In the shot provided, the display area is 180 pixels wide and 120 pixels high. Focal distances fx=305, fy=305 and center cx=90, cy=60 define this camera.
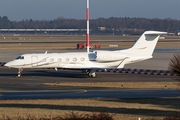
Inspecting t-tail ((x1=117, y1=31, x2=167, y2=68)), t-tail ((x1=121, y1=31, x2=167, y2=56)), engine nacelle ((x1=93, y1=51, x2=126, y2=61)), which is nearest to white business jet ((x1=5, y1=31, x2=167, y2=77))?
engine nacelle ((x1=93, y1=51, x2=126, y2=61))

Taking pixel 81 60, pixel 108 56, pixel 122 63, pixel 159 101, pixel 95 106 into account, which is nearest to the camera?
pixel 95 106

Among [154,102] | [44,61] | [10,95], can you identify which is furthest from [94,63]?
[154,102]

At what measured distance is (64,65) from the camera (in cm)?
→ 3538

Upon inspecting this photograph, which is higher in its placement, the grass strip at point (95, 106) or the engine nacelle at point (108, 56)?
the engine nacelle at point (108, 56)

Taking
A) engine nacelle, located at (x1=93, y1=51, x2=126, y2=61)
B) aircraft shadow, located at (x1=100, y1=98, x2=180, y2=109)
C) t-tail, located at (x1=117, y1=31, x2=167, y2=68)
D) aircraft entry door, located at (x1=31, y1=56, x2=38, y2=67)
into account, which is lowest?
aircraft shadow, located at (x1=100, y1=98, x2=180, y2=109)

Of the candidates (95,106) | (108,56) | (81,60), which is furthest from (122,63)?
(95,106)

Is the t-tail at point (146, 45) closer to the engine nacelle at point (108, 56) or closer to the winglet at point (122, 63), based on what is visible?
the winglet at point (122, 63)

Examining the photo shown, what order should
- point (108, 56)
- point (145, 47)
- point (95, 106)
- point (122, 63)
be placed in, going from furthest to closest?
point (145, 47)
point (108, 56)
point (122, 63)
point (95, 106)

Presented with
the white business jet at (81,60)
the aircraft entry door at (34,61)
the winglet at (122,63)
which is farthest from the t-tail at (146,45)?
the aircraft entry door at (34,61)

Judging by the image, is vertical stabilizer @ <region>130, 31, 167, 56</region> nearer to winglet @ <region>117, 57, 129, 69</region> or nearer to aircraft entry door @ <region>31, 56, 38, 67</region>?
winglet @ <region>117, 57, 129, 69</region>

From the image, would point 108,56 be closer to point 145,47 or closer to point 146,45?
point 145,47

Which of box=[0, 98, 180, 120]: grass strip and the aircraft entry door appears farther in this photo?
the aircraft entry door

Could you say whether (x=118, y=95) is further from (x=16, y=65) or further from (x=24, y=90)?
(x=16, y=65)

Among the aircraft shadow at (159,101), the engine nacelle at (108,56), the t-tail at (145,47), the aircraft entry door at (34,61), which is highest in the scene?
the t-tail at (145,47)
